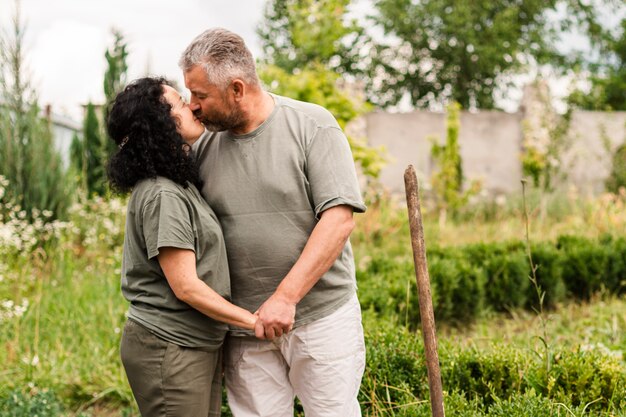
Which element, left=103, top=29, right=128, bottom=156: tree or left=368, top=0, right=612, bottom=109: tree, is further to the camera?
left=368, top=0, right=612, bottom=109: tree

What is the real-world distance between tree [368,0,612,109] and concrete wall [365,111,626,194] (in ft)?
24.2

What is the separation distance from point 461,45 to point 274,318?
780 inches

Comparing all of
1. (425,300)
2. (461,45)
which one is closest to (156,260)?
(425,300)

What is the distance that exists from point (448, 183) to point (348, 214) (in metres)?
8.99

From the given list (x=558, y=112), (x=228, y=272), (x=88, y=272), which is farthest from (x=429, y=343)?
(x=558, y=112)

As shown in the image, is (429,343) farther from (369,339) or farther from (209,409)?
(369,339)

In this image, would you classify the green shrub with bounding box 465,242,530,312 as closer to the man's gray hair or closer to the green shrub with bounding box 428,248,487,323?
the green shrub with bounding box 428,248,487,323

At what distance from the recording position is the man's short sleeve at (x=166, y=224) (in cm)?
215

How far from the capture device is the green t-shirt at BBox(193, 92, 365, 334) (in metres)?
2.40

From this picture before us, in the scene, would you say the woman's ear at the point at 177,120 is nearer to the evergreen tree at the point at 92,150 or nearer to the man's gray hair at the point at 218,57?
the man's gray hair at the point at 218,57

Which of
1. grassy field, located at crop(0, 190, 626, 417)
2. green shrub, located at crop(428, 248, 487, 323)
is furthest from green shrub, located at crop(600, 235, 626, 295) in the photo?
green shrub, located at crop(428, 248, 487, 323)

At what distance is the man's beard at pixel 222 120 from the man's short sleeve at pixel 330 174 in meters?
0.30

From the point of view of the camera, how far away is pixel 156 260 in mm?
2279

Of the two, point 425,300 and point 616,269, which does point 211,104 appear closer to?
point 425,300
